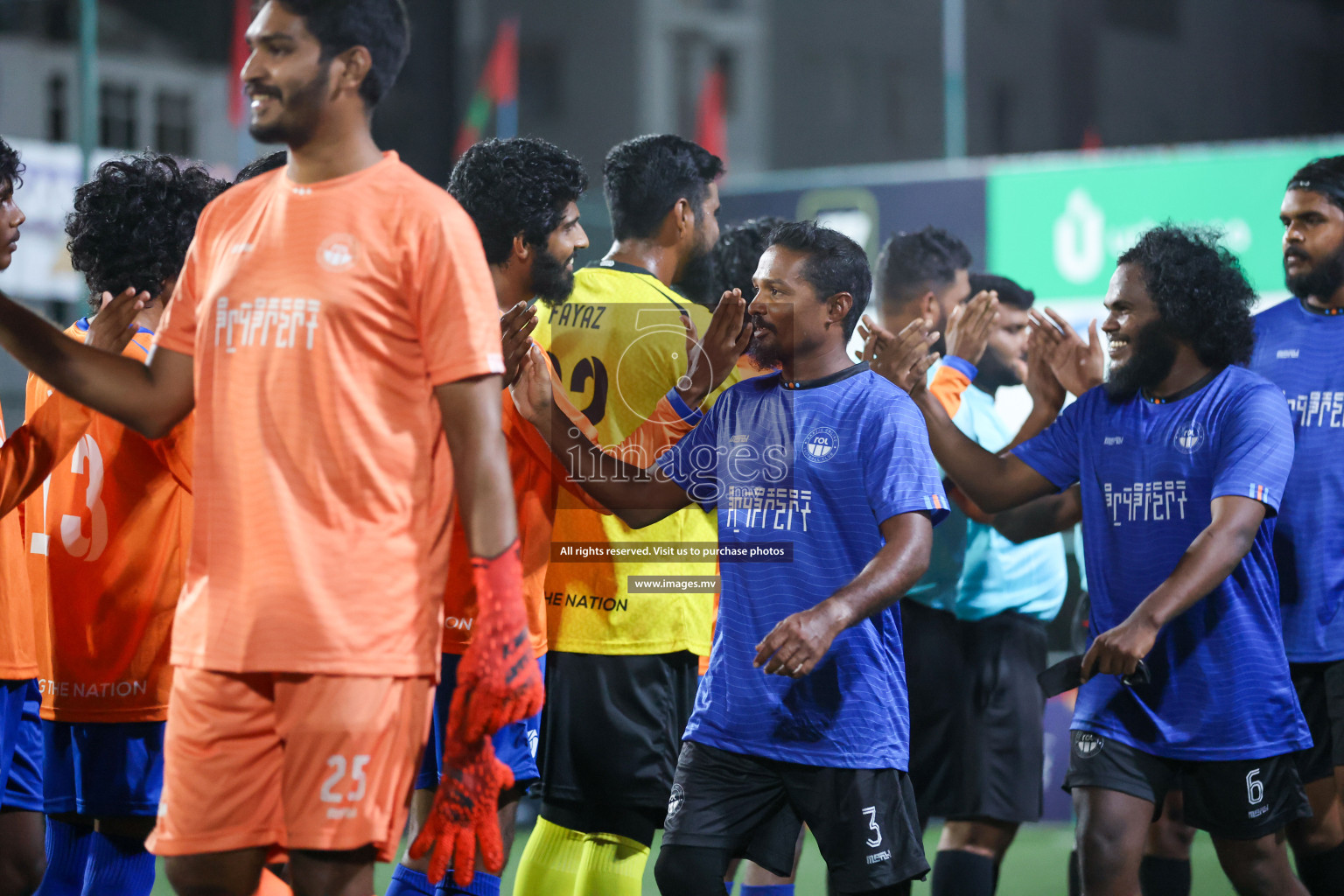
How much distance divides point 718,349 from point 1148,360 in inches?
48.7

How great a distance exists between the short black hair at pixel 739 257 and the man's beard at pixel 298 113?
8.96 ft

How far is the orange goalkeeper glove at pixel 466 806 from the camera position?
2.70m

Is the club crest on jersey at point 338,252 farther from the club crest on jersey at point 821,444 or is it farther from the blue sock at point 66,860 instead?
the blue sock at point 66,860

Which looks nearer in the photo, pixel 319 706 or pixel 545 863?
pixel 319 706

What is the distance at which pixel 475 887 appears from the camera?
153 inches

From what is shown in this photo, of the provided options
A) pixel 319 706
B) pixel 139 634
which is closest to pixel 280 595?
pixel 319 706

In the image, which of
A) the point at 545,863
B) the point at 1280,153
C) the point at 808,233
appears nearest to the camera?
the point at 808,233

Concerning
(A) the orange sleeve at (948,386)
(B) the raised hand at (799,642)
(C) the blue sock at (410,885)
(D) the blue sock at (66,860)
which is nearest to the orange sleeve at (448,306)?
(B) the raised hand at (799,642)

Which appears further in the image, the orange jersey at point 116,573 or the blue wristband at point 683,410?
the blue wristband at point 683,410

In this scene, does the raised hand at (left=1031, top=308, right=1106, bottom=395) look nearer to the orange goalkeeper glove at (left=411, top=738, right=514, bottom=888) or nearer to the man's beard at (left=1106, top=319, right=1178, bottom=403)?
the man's beard at (left=1106, top=319, right=1178, bottom=403)

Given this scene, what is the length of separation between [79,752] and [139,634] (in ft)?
1.10

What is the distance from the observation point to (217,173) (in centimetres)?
1445

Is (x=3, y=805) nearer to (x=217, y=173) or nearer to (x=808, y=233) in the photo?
(x=808, y=233)

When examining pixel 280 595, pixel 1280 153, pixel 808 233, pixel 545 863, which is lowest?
pixel 545 863
